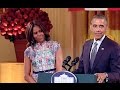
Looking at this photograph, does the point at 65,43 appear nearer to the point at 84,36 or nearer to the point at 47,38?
the point at 84,36

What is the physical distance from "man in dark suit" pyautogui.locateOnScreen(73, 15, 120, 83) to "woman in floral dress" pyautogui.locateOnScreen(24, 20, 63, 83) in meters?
0.16

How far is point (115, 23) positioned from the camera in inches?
82.3

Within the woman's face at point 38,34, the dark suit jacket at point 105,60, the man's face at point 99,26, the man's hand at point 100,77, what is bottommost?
the man's hand at point 100,77

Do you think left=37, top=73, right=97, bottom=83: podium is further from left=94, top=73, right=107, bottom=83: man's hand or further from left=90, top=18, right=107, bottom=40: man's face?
left=90, top=18, right=107, bottom=40: man's face

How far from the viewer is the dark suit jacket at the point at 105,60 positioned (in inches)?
54.4

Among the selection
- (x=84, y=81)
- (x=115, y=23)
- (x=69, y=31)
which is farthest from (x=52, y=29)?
(x=84, y=81)

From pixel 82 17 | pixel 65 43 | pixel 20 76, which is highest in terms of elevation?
pixel 82 17

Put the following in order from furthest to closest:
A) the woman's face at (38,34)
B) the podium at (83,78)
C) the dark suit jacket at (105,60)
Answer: the woman's face at (38,34) → the dark suit jacket at (105,60) → the podium at (83,78)

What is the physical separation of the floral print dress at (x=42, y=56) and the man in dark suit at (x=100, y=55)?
177mm

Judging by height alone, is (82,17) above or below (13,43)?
above

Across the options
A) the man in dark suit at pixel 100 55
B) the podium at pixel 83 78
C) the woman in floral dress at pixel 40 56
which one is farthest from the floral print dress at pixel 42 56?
the podium at pixel 83 78

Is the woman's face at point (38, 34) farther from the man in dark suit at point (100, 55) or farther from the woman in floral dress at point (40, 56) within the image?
the man in dark suit at point (100, 55)
